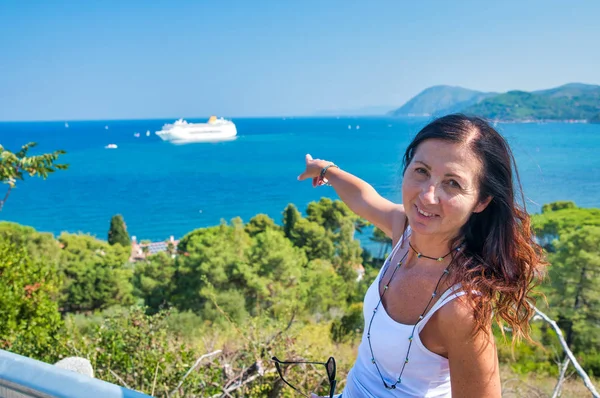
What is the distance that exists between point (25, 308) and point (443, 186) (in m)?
4.08

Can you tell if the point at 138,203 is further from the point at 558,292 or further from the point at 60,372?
the point at 60,372

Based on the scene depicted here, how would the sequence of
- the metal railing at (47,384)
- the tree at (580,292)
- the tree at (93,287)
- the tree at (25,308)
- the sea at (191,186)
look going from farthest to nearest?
the sea at (191,186) → the tree at (93,287) → the tree at (580,292) → the tree at (25,308) → the metal railing at (47,384)

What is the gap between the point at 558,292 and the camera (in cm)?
1066

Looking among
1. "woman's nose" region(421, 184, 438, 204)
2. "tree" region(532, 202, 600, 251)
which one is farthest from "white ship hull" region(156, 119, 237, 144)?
"woman's nose" region(421, 184, 438, 204)

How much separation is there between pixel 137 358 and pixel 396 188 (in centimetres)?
251

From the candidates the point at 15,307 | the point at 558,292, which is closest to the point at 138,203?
the point at 558,292

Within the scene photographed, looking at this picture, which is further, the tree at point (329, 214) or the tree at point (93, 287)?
the tree at point (329, 214)

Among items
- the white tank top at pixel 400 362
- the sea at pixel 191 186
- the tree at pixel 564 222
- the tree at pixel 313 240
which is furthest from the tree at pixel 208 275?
the sea at pixel 191 186

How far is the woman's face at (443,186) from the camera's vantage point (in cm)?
105

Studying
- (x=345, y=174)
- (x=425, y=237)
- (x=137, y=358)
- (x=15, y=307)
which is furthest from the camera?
(x=15, y=307)

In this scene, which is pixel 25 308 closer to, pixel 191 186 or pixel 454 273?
pixel 454 273

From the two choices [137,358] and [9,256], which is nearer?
[137,358]

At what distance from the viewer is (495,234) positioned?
1.10m

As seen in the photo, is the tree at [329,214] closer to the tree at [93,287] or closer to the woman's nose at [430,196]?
the tree at [93,287]
